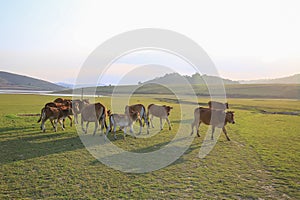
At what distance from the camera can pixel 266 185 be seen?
7109 mm

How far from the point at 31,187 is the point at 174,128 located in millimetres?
11027

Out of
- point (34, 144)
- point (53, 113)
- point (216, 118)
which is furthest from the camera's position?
point (53, 113)

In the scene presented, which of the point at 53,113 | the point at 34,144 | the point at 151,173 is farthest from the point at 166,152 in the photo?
the point at 53,113

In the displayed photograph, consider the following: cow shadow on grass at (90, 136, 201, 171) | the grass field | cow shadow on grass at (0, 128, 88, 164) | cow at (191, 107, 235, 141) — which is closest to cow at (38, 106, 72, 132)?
cow shadow on grass at (0, 128, 88, 164)

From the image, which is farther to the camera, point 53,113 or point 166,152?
point 53,113

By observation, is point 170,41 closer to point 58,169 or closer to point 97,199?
point 58,169

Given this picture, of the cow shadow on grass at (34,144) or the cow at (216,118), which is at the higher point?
the cow at (216,118)

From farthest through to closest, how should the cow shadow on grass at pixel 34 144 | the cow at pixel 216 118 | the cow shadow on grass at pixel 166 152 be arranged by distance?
the cow at pixel 216 118 < the cow shadow on grass at pixel 34 144 < the cow shadow on grass at pixel 166 152

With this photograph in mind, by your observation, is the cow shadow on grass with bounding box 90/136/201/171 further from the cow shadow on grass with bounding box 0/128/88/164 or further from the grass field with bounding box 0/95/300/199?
the cow shadow on grass with bounding box 0/128/88/164

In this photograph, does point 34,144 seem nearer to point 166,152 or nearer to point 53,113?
point 53,113

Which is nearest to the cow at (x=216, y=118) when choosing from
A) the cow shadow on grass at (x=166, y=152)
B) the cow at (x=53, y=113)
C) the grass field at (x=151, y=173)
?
the grass field at (x=151, y=173)

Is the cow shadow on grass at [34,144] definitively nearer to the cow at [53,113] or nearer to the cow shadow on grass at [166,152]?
the cow at [53,113]

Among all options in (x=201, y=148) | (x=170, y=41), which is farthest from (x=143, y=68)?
(x=201, y=148)

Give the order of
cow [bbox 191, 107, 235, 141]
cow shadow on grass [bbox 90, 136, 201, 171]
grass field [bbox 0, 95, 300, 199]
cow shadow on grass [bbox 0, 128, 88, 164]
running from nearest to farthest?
grass field [bbox 0, 95, 300, 199], cow shadow on grass [bbox 90, 136, 201, 171], cow shadow on grass [bbox 0, 128, 88, 164], cow [bbox 191, 107, 235, 141]
